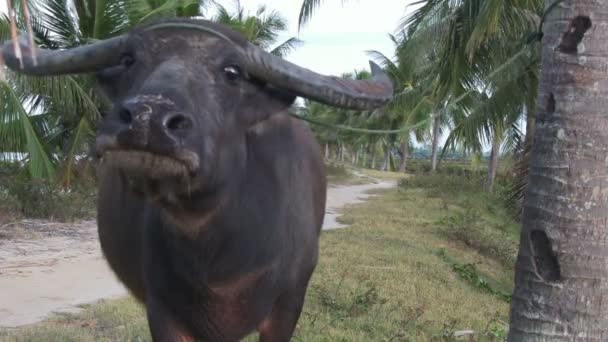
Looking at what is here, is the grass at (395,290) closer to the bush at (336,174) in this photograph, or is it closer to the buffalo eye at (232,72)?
the buffalo eye at (232,72)

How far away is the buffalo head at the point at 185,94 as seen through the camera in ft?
6.66

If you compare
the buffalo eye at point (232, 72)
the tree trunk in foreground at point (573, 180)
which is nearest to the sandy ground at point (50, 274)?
the buffalo eye at point (232, 72)

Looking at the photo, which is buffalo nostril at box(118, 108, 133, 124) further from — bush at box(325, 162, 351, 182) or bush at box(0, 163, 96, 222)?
bush at box(325, 162, 351, 182)

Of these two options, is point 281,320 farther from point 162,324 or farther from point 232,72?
point 232,72

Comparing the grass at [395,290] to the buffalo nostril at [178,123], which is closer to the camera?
the buffalo nostril at [178,123]

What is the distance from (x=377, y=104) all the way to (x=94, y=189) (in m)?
10.4

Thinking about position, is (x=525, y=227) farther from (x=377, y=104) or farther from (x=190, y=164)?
(x=190, y=164)

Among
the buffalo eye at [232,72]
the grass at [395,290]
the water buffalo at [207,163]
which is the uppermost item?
the buffalo eye at [232,72]

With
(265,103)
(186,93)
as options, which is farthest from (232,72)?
(186,93)

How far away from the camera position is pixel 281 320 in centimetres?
317

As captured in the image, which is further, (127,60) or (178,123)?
(127,60)

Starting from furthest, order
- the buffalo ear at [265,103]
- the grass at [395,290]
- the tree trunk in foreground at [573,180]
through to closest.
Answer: the grass at [395,290] → the buffalo ear at [265,103] → the tree trunk in foreground at [573,180]

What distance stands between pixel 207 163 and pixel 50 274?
5064mm

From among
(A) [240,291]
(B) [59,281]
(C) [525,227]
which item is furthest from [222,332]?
(B) [59,281]
